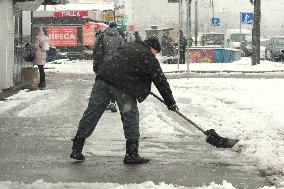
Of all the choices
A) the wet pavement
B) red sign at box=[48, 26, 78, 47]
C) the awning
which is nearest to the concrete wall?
the awning

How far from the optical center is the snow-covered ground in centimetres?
663

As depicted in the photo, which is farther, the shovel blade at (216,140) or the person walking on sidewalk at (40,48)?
the person walking on sidewalk at (40,48)

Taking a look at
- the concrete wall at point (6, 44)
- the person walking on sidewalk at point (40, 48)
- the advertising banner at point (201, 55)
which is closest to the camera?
the concrete wall at point (6, 44)

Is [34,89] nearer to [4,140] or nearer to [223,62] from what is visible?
[4,140]

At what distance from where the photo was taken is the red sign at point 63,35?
44062 millimetres

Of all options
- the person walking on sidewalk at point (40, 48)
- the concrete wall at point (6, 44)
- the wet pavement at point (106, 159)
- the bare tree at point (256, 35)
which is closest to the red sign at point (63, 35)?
the bare tree at point (256, 35)

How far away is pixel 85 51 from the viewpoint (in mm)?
43594

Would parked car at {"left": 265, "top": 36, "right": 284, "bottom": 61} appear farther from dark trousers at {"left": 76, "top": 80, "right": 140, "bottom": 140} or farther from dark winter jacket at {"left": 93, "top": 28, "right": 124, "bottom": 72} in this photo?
dark trousers at {"left": 76, "top": 80, "right": 140, "bottom": 140}

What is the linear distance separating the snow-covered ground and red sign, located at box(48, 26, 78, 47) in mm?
23005

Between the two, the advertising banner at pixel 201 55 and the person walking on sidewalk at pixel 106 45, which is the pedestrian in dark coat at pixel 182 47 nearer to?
the advertising banner at pixel 201 55

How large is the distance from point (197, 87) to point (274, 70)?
10498 millimetres

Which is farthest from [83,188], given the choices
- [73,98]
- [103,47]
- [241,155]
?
[73,98]

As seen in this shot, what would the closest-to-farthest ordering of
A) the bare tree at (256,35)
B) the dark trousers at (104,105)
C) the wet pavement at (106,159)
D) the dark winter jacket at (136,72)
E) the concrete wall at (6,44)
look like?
the wet pavement at (106,159)
the dark winter jacket at (136,72)
the dark trousers at (104,105)
the concrete wall at (6,44)
the bare tree at (256,35)

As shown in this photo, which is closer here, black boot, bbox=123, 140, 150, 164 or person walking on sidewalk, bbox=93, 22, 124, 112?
black boot, bbox=123, 140, 150, 164
